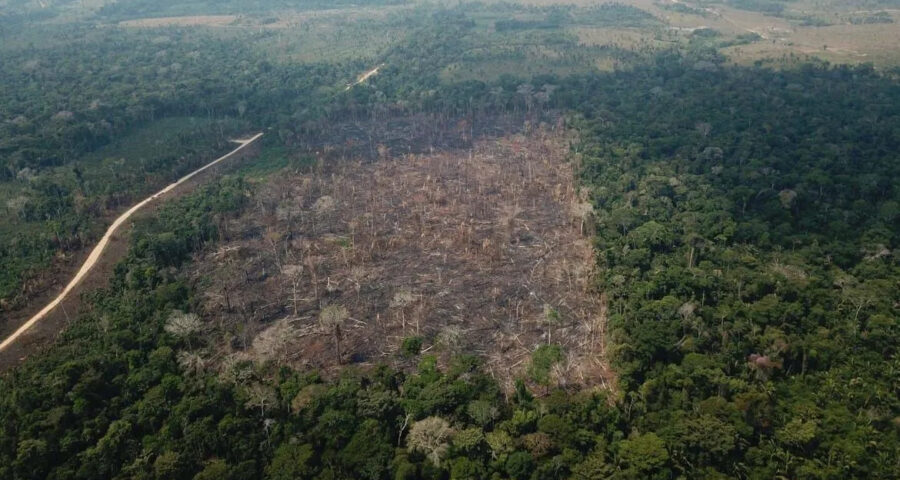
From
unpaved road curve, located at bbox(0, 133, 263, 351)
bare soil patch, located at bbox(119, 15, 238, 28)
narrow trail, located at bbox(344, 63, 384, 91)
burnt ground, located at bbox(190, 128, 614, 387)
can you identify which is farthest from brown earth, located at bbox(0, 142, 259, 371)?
bare soil patch, located at bbox(119, 15, 238, 28)

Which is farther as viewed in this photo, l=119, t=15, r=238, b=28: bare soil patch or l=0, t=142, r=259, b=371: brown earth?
l=119, t=15, r=238, b=28: bare soil patch

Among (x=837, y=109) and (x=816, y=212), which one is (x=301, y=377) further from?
(x=837, y=109)

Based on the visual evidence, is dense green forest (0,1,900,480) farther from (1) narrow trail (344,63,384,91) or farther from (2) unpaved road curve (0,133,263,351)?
(1) narrow trail (344,63,384,91)

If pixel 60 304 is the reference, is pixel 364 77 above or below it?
above

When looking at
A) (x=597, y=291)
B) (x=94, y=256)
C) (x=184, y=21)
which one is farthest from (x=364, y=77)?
(x=184, y=21)

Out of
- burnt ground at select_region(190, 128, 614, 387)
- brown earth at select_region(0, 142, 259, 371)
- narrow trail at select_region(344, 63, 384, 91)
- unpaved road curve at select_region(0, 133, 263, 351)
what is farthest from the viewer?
narrow trail at select_region(344, 63, 384, 91)

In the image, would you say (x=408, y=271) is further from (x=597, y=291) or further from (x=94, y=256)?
(x=94, y=256)

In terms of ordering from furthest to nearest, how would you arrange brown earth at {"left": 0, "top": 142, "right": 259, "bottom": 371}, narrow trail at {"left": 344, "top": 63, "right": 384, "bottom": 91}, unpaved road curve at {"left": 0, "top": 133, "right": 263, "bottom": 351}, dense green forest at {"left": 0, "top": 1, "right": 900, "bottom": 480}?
narrow trail at {"left": 344, "top": 63, "right": 384, "bottom": 91} < unpaved road curve at {"left": 0, "top": 133, "right": 263, "bottom": 351} < brown earth at {"left": 0, "top": 142, "right": 259, "bottom": 371} < dense green forest at {"left": 0, "top": 1, "right": 900, "bottom": 480}

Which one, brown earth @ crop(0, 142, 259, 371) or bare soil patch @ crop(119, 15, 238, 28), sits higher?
bare soil patch @ crop(119, 15, 238, 28)
